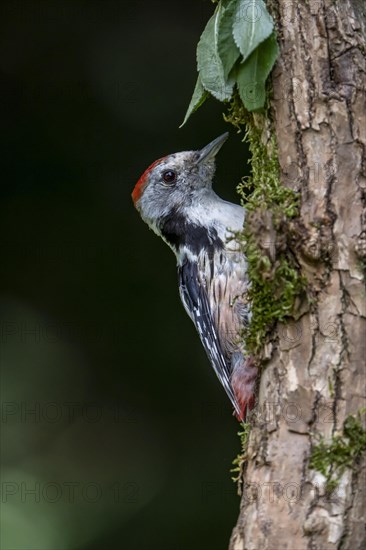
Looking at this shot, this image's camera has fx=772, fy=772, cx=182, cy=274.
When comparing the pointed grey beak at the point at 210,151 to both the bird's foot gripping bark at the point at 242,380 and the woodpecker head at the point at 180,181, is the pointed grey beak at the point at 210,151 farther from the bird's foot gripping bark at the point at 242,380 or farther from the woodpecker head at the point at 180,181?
the bird's foot gripping bark at the point at 242,380

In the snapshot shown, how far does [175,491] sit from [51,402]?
1.17m

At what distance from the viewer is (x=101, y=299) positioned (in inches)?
234

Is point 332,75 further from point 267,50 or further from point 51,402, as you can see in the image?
point 51,402

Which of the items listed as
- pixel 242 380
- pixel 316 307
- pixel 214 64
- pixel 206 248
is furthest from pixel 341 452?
pixel 206 248

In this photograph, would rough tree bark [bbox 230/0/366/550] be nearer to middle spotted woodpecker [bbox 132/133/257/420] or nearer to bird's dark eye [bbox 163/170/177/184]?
middle spotted woodpecker [bbox 132/133/257/420]

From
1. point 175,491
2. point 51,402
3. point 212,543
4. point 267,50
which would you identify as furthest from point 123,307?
point 267,50

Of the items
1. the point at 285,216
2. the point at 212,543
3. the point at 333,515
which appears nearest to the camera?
the point at 333,515

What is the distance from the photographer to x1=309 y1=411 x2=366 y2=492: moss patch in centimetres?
248

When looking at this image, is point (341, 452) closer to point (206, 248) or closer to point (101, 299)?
point (206, 248)

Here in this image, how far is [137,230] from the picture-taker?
19.3ft

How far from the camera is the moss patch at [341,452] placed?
97.7 inches

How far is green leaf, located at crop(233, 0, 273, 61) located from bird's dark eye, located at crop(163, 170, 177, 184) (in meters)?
1.54

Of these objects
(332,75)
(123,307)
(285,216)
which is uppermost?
(332,75)

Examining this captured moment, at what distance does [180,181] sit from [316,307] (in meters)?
1.88
